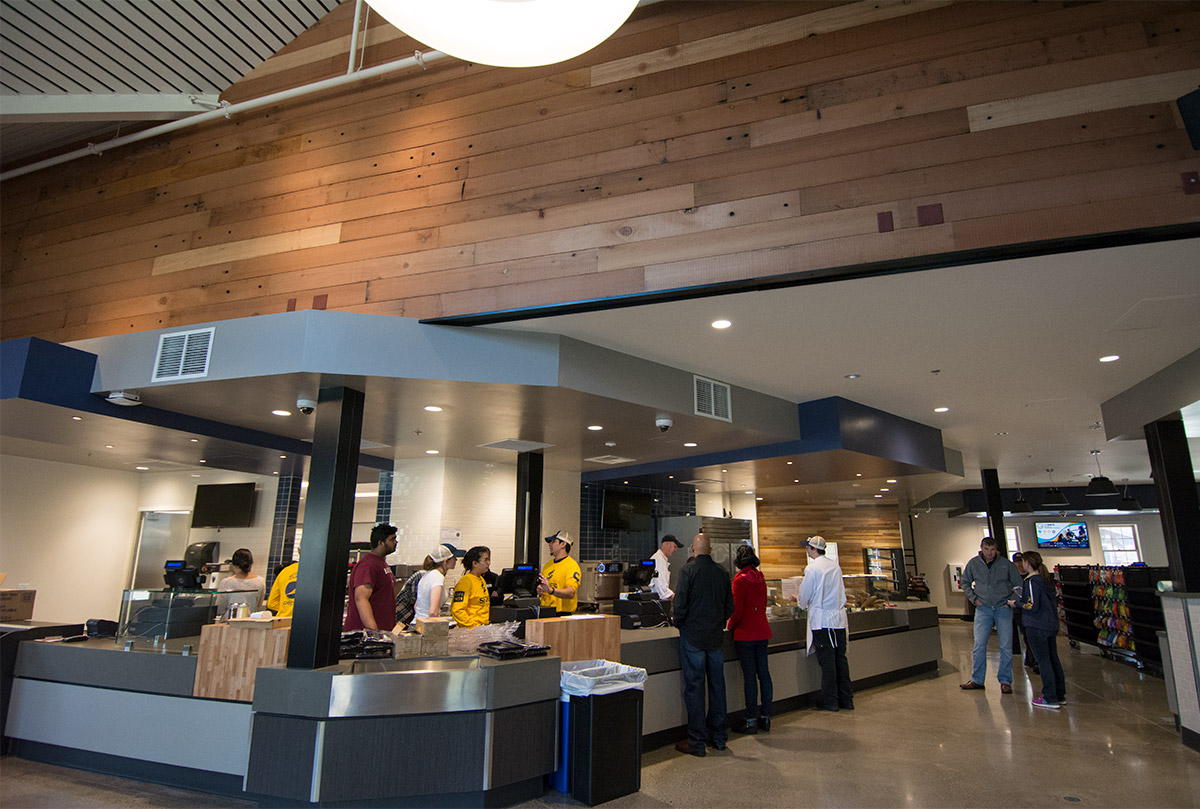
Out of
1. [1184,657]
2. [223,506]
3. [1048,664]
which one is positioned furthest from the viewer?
[223,506]

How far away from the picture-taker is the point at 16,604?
598 centimetres

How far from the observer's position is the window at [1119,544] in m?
16.3

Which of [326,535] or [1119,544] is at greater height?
[1119,544]

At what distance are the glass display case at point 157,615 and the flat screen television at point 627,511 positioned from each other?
614 centimetres

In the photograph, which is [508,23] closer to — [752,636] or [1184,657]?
[752,636]

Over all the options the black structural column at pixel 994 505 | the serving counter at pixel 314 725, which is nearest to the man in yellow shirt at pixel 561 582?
the serving counter at pixel 314 725

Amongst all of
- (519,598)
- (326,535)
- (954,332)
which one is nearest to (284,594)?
(326,535)

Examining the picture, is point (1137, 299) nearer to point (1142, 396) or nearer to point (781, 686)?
point (1142, 396)

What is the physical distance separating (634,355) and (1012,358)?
3.10 metres

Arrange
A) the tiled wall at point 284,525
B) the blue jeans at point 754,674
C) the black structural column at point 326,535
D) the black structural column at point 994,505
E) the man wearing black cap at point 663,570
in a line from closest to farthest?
the black structural column at point 326,535 < the blue jeans at point 754,674 < the man wearing black cap at point 663,570 < the tiled wall at point 284,525 < the black structural column at point 994,505

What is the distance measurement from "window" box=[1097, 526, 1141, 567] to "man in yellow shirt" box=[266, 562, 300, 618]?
745 inches

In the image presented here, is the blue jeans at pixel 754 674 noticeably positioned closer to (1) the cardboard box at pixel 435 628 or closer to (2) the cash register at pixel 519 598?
(2) the cash register at pixel 519 598

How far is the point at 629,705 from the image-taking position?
13.7 feet

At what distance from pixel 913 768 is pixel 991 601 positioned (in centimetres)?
333
